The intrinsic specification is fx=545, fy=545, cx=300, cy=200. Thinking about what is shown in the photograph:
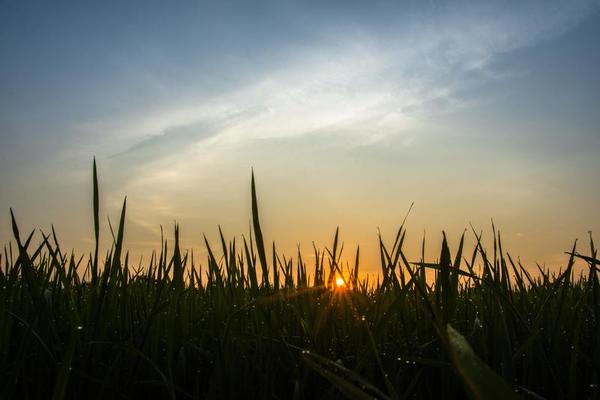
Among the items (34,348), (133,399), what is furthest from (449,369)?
(34,348)

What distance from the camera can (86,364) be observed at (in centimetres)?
161

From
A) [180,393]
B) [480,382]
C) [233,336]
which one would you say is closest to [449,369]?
[233,336]

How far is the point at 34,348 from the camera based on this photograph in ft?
5.87

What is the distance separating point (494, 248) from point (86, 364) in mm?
1363

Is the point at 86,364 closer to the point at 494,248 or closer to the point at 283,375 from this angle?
the point at 283,375

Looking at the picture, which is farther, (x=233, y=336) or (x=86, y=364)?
(x=233, y=336)

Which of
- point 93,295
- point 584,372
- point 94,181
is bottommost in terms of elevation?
point 584,372

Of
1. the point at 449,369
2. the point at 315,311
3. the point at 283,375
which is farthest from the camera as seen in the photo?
→ the point at 315,311

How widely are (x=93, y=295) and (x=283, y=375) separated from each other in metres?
0.62

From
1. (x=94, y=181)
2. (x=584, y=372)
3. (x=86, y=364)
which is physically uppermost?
(x=94, y=181)

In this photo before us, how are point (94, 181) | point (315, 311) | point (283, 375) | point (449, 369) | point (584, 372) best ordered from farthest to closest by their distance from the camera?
point (315, 311)
point (584, 372)
point (283, 375)
point (449, 369)
point (94, 181)

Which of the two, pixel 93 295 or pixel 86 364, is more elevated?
pixel 93 295

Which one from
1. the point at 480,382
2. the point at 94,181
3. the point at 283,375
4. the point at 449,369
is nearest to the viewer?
the point at 480,382

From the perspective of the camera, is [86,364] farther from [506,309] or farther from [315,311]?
[506,309]
